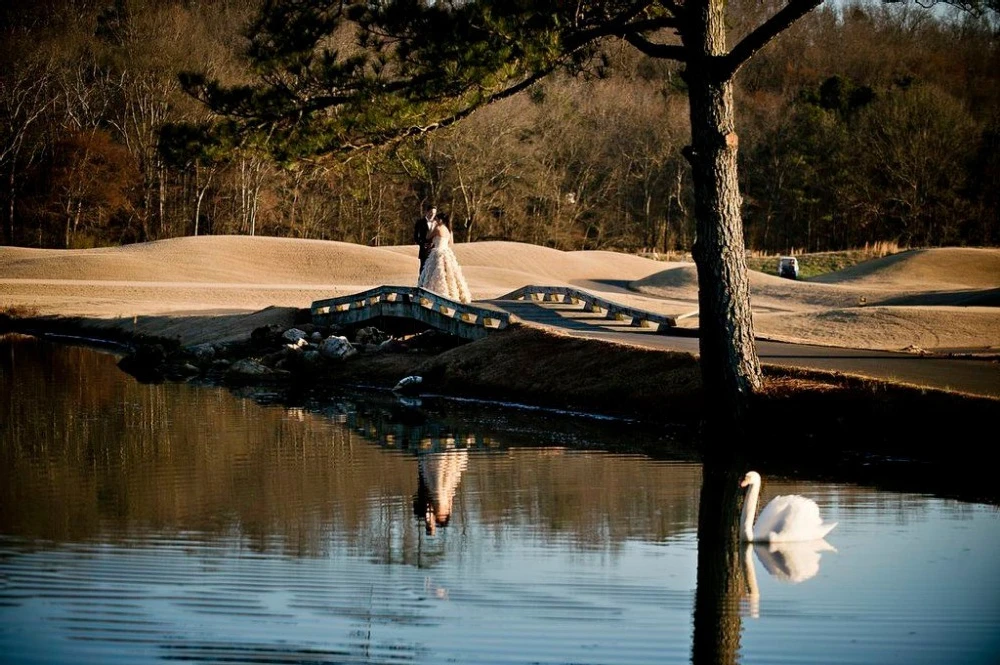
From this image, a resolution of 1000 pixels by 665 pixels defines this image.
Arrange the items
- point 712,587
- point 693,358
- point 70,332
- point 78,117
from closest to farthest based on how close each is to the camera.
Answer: point 712,587
point 693,358
point 70,332
point 78,117

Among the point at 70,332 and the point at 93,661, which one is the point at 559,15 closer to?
the point at 93,661

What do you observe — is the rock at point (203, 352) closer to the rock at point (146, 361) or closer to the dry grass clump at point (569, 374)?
the rock at point (146, 361)

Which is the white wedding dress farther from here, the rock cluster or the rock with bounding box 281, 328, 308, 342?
the rock with bounding box 281, 328, 308, 342

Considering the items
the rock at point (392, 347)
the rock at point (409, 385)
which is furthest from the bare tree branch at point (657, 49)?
the rock at point (392, 347)

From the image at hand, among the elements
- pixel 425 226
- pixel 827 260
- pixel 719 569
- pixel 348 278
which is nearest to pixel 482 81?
→ pixel 719 569

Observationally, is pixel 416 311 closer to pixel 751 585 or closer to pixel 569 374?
pixel 569 374

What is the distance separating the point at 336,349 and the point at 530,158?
36.2 meters

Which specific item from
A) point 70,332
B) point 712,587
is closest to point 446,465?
point 712,587

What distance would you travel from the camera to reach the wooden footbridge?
2239 cm

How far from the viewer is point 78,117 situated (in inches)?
2099

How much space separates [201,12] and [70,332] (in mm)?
37321

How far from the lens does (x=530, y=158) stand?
5875 centimetres

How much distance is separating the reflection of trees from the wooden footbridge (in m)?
3.64

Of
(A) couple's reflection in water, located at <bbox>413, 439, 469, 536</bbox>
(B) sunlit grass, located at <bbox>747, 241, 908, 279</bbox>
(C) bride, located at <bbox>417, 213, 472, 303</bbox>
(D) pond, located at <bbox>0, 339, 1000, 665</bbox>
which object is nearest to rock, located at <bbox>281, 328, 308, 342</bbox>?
(C) bride, located at <bbox>417, 213, 472, 303</bbox>
